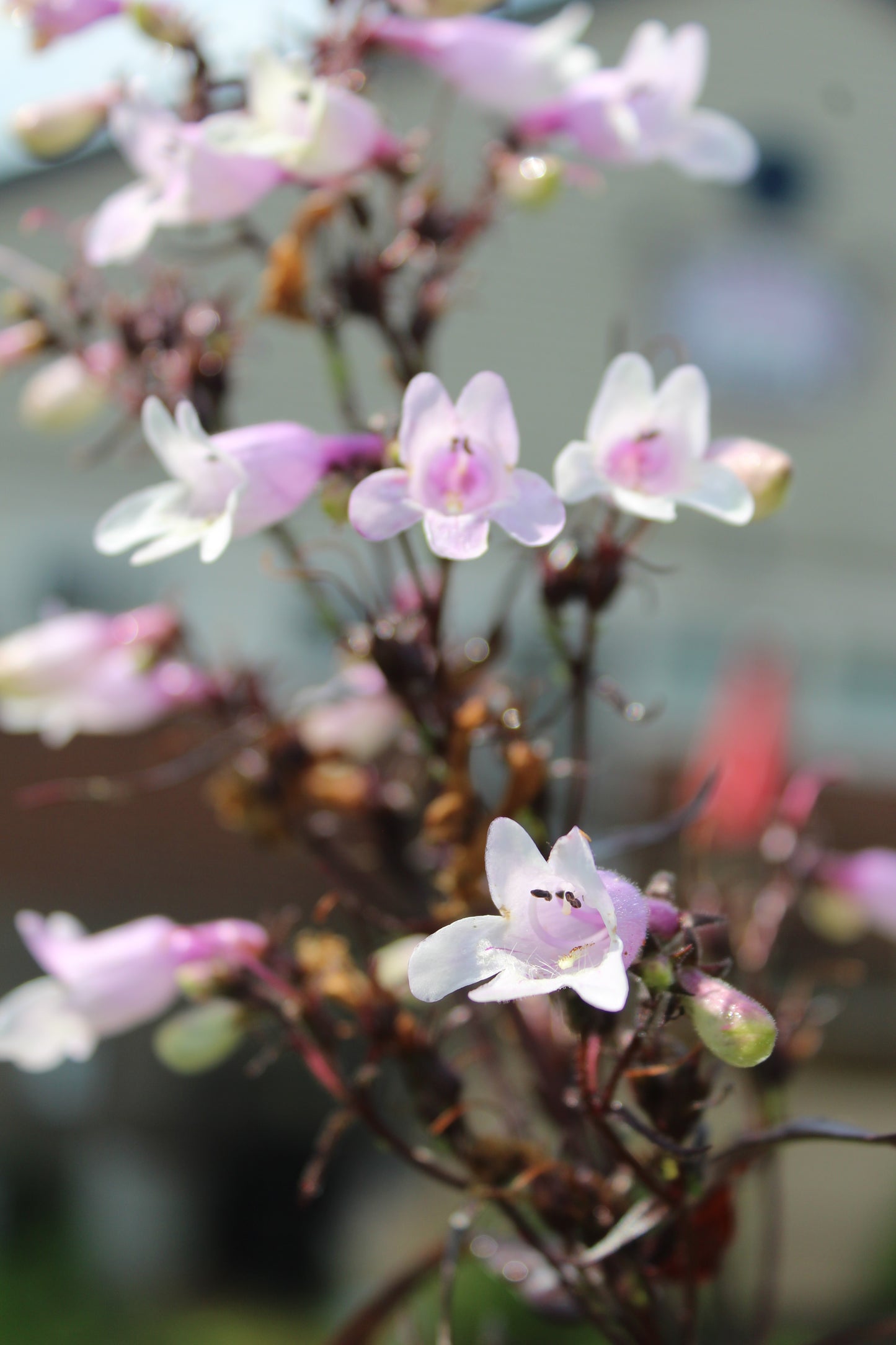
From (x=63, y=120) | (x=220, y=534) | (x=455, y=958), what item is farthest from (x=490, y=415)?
(x=63, y=120)

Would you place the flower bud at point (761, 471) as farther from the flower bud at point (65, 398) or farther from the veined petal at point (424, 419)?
the flower bud at point (65, 398)

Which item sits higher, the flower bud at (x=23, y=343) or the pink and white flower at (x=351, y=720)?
the flower bud at (x=23, y=343)

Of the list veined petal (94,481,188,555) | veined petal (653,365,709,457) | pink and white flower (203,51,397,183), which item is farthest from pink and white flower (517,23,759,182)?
veined petal (94,481,188,555)

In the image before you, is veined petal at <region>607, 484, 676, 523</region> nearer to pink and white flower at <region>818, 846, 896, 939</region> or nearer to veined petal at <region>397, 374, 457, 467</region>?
veined petal at <region>397, 374, 457, 467</region>

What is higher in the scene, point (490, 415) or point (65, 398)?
point (490, 415)

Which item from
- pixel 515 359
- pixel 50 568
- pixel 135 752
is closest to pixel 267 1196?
pixel 135 752

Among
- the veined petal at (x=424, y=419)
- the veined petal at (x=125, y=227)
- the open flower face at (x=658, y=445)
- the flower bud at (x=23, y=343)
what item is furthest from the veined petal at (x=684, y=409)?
the flower bud at (x=23, y=343)

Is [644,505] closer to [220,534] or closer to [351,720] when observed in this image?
[220,534]
